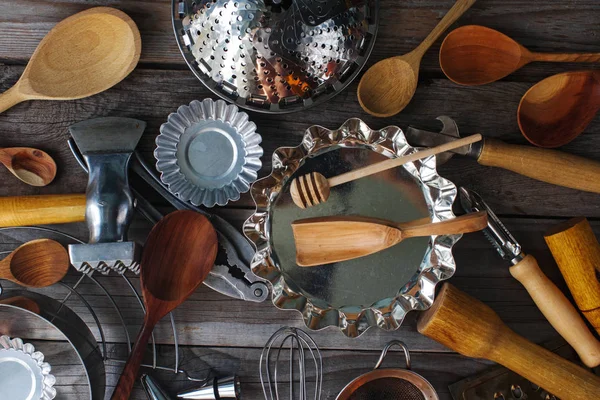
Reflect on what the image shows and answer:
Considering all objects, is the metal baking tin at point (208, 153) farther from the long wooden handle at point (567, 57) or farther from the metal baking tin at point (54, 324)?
the long wooden handle at point (567, 57)

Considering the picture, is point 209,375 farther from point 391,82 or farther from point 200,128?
point 391,82

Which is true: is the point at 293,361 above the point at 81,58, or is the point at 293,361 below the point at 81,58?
below

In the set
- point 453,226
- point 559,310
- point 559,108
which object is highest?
point 559,108

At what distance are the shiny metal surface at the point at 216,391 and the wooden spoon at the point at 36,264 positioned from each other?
0.78 feet

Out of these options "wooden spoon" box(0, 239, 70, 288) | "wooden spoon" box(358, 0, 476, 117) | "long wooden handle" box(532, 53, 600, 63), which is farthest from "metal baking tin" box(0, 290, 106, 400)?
"long wooden handle" box(532, 53, 600, 63)

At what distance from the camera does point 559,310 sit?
31.2 inches

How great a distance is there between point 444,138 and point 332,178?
0.57 feet

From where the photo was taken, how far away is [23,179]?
2.63 ft

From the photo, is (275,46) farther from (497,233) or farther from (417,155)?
(497,233)

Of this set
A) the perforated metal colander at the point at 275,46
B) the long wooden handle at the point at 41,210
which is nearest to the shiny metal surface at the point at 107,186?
the long wooden handle at the point at 41,210

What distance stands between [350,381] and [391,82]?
42cm

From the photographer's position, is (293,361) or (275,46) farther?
(293,361)

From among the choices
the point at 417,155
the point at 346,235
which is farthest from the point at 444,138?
the point at 346,235

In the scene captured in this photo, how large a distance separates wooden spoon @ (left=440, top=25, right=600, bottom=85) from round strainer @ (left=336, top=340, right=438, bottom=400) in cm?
38
